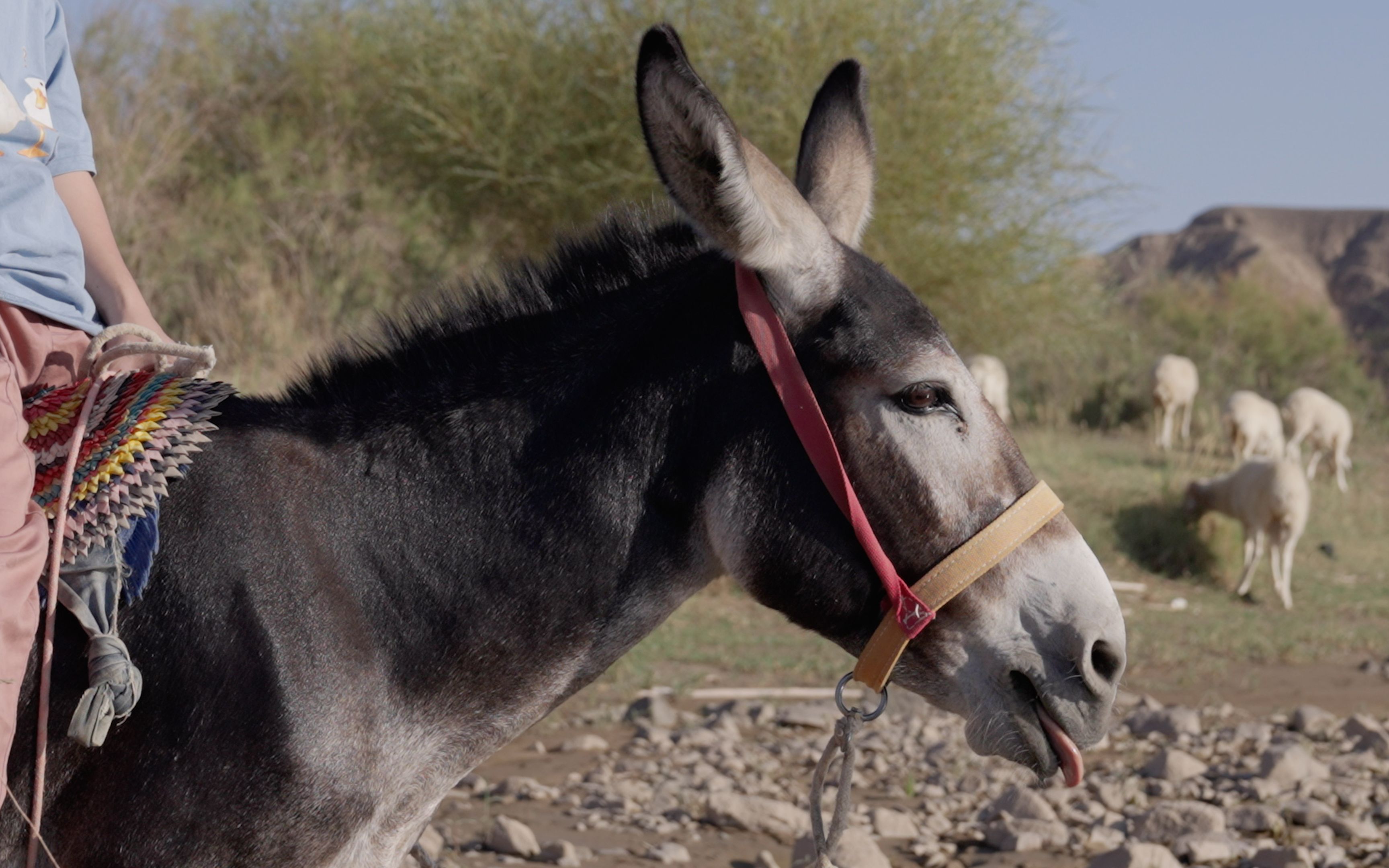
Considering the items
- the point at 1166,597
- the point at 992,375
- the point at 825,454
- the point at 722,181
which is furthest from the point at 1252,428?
the point at 722,181

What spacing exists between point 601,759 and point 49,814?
13.1 feet

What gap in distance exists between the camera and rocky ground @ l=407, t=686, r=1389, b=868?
4273 mm

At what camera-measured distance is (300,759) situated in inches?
68.8

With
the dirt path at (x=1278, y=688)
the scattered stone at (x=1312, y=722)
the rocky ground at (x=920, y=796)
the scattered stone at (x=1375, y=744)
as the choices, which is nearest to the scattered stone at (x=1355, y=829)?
the rocky ground at (x=920, y=796)

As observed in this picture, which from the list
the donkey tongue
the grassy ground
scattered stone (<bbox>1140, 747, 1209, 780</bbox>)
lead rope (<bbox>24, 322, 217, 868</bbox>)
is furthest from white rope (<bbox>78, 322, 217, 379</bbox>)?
the grassy ground

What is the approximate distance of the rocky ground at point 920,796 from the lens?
4.27m

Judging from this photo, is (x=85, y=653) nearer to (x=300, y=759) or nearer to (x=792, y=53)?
(x=300, y=759)

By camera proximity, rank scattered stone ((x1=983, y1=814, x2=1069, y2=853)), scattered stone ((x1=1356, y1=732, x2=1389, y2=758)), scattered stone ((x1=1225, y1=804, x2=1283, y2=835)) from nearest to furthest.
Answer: scattered stone ((x1=983, y1=814, x2=1069, y2=853)) < scattered stone ((x1=1225, y1=804, x2=1283, y2=835)) < scattered stone ((x1=1356, y1=732, x2=1389, y2=758))

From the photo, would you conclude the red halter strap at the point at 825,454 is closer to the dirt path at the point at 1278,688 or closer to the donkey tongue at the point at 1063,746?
the donkey tongue at the point at 1063,746

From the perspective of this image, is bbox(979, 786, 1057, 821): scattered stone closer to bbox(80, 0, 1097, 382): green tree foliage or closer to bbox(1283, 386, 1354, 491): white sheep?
bbox(80, 0, 1097, 382): green tree foliage

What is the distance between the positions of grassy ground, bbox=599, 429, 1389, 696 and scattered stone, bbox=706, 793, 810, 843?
7.77ft

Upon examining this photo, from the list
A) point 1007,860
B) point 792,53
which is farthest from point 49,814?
point 792,53

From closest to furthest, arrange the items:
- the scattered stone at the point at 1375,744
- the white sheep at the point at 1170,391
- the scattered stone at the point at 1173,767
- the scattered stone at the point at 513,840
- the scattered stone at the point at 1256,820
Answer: the scattered stone at the point at 513,840 < the scattered stone at the point at 1256,820 < the scattered stone at the point at 1173,767 < the scattered stone at the point at 1375,744 < the white sheep at the point at 1170,391

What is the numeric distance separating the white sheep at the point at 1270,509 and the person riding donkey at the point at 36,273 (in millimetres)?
11853
